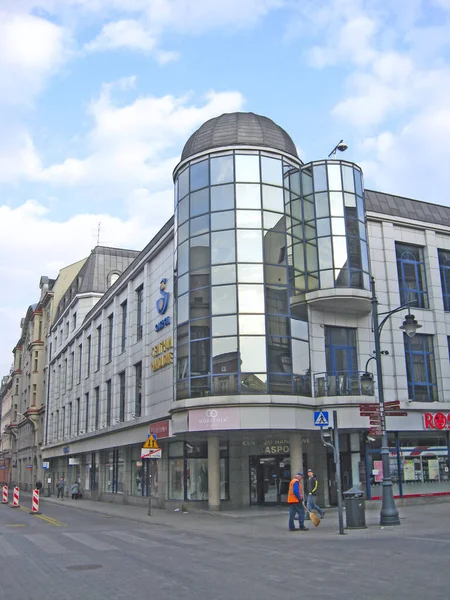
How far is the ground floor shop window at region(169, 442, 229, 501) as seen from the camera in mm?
25891

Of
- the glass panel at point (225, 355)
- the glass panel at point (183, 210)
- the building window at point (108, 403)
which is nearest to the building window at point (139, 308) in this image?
the building window at point (108, 403)

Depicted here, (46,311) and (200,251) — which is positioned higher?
(46,311)

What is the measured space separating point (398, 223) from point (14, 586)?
23.8 m

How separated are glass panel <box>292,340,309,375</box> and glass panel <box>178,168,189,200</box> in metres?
8.24

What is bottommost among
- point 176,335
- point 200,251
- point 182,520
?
point 182,520

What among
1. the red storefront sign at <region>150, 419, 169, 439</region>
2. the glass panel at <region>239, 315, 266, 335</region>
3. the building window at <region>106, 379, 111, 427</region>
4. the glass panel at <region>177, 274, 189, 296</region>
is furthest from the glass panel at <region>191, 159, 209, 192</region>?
the building window at <region>106, 379, 111, 427</region>

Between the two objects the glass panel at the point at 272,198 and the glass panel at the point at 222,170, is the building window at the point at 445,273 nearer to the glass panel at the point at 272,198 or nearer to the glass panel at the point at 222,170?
the glass panel at the point at 272,198

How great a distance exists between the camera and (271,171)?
26.1 meters

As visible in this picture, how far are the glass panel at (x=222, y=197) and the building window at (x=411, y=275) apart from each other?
856 cm

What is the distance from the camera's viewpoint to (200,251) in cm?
2539

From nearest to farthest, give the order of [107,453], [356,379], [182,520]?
1. [182,520]
2. [356,379]
3. [107,453]

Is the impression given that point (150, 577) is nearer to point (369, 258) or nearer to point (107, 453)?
point (369, 258)

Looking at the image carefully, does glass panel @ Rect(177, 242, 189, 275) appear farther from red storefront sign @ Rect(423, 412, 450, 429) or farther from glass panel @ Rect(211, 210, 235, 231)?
red storefront sign @ Rect(423, 412, 450, 429)

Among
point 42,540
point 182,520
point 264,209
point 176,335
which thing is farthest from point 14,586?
point 264,209
